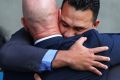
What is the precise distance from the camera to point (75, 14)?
160 cm

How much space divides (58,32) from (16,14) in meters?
1.39

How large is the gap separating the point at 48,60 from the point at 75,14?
0.82ft

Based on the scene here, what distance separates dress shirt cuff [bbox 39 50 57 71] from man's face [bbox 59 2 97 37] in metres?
0.13

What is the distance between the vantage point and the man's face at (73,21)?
1.59 meters

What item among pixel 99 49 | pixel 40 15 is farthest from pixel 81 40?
pixel 40 15

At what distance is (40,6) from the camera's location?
1590 mm

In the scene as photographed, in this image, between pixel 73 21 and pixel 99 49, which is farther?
pixel 73 21

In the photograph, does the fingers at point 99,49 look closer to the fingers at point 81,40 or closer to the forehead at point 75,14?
the fingers at point 81,40

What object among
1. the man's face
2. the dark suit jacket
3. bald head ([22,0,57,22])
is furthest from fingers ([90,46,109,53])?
bald head ([22,0,57,22])

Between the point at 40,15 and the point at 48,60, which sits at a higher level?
the point at 40,15

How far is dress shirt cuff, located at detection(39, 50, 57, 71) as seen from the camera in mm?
1500

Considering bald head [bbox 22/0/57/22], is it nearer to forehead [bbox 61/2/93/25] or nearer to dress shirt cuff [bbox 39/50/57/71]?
forehead [bbox 61/2/93/25]

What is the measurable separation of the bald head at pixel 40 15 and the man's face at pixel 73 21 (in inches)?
1.7

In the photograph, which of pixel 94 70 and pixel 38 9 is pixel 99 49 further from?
Result: pixel 38 9
